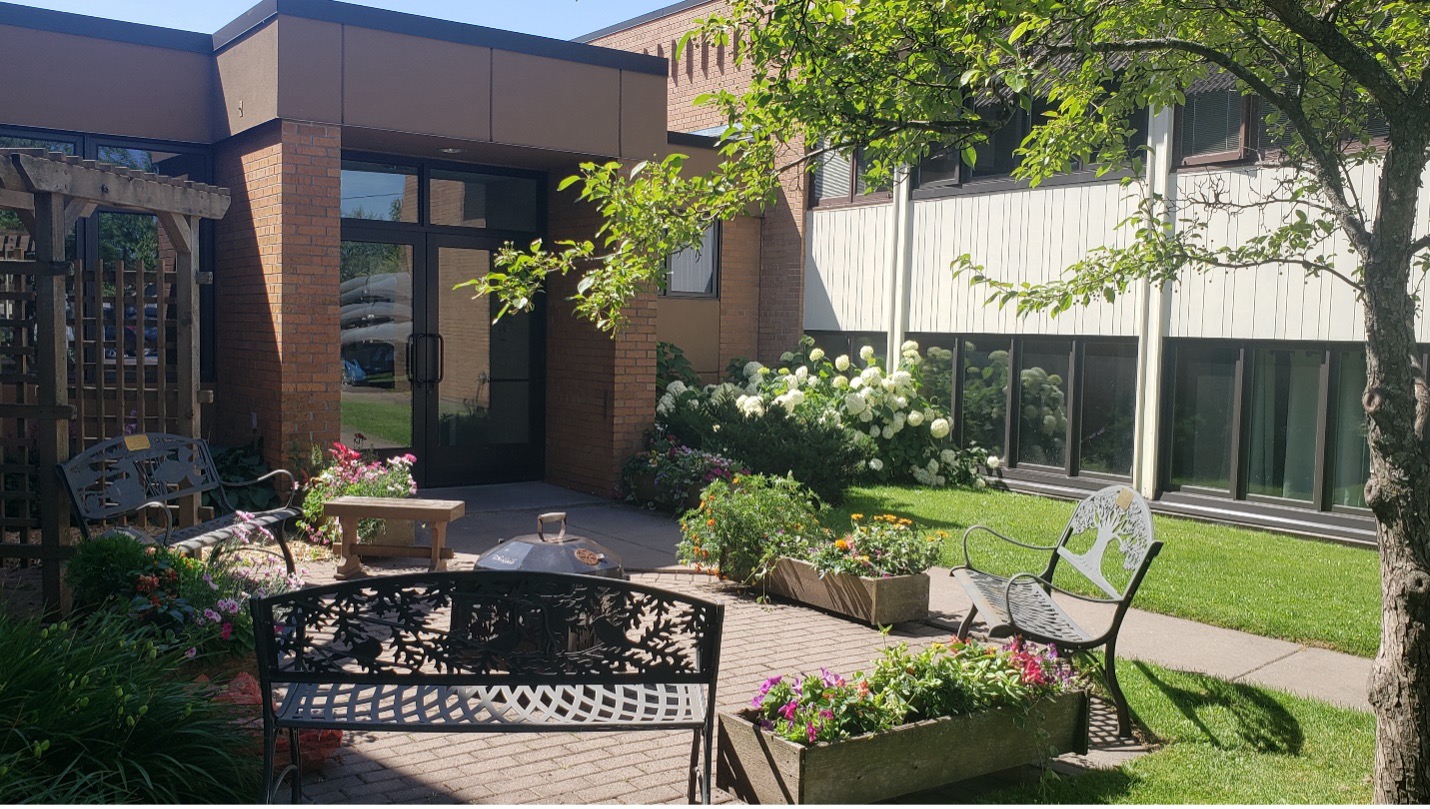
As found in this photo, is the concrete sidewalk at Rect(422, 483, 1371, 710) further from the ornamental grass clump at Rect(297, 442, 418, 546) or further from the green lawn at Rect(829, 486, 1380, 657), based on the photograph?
the ornamental grass clump at Rect(297, 442, 418, 546)

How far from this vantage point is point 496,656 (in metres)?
4.01

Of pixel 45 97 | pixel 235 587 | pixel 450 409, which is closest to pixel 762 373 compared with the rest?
pixel 450 409

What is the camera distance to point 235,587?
6211mm

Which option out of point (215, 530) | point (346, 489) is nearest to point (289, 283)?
point (346, 489)

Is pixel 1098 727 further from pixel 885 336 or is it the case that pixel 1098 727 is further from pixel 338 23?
pixel 885 336

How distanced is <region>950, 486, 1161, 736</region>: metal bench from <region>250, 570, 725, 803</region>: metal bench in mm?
2053

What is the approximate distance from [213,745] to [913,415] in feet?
33.9

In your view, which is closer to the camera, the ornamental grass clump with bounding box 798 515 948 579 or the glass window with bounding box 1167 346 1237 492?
the ornamental grass clump with bounding box 798 515 948 579

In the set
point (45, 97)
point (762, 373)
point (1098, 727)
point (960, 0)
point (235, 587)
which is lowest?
point (1098, 727)

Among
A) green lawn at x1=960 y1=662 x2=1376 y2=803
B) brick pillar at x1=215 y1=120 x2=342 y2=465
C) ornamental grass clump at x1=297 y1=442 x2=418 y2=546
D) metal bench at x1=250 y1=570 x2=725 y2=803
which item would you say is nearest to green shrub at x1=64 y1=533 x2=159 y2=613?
metal bench at x1=250 y1=570 x2=725 y2=803

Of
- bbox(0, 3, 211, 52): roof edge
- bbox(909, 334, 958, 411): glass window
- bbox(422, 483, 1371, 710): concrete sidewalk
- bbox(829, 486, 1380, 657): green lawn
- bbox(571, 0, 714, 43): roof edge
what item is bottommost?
bbox(422, 483, 1371, 710): concrete sidewalk

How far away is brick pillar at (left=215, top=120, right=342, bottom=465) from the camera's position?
987 centimetres

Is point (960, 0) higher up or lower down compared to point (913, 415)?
higher up

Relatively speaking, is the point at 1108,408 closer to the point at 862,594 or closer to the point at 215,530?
the point at 862,594
